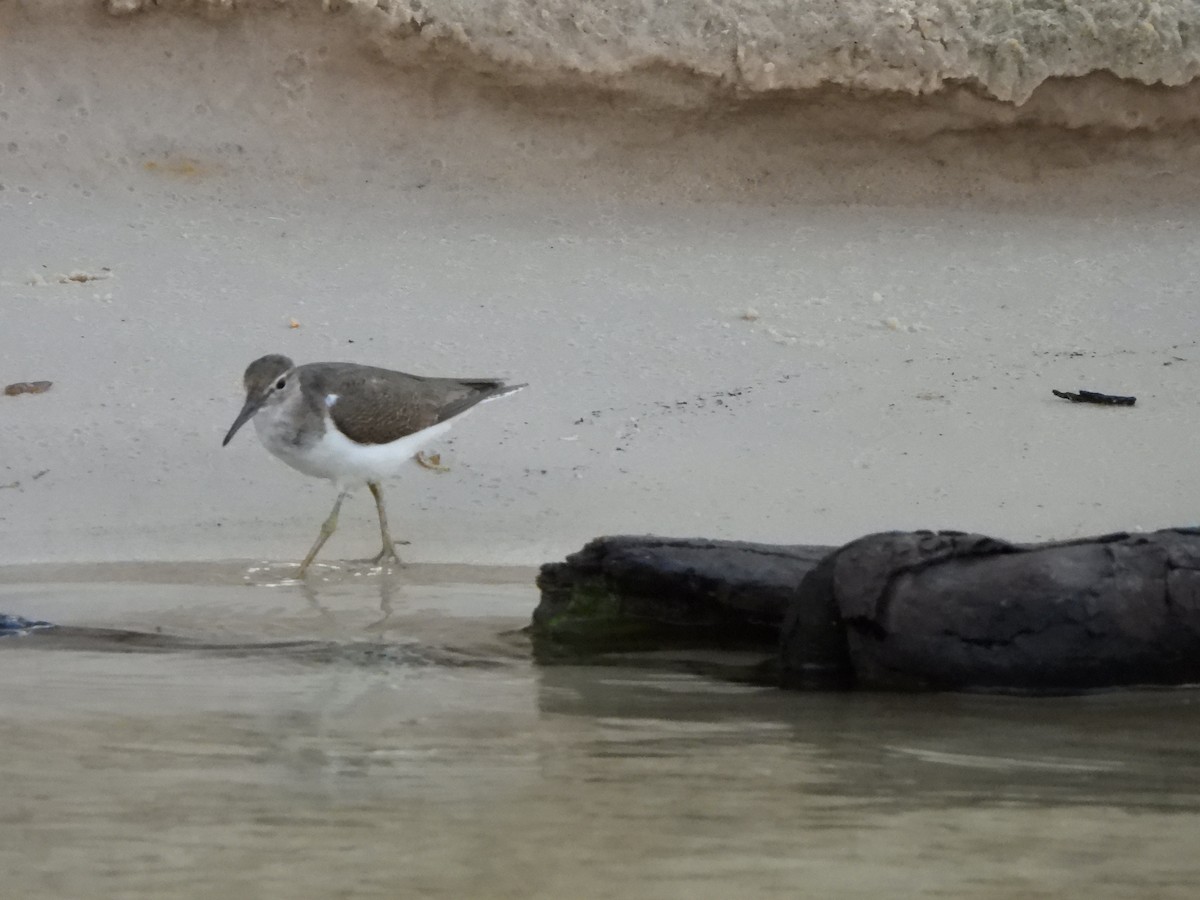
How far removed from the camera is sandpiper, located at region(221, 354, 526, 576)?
5902 mm

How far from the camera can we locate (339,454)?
595 cm

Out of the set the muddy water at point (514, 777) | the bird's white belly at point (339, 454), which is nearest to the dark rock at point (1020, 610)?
the muddy water at point (514, 777)

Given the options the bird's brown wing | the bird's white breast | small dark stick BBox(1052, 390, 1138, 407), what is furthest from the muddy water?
small dark stick BBox(1052, 390, 1138, 407)

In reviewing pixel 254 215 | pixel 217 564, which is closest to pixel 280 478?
pixel 217 564

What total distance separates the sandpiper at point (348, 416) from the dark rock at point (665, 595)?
1.27 metres

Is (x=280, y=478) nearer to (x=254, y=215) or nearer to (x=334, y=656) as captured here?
(x=334, y=656)

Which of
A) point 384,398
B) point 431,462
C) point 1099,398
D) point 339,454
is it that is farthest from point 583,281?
point 1099,398

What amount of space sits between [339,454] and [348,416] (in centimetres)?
14

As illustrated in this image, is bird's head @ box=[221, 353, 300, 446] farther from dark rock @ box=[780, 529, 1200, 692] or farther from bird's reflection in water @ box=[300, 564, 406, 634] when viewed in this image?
dark rock @ box=[780, 529, 1200, 692]

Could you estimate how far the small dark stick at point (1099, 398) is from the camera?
256 inches

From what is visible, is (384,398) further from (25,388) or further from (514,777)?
(514,777)

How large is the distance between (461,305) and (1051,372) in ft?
7.78

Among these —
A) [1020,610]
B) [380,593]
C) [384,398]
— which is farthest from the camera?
[384,398]

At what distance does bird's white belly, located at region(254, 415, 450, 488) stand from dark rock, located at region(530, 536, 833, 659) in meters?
1.46
